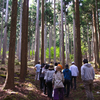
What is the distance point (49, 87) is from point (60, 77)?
1.50 meters

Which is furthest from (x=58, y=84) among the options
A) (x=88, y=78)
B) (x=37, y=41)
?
(x=37, y=41)

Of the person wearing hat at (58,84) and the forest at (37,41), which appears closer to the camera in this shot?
the person wearing hat at (58,84)

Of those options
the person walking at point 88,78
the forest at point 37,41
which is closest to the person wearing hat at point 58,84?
the person walking at point 88,78

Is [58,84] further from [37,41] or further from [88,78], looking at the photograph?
[37,41]

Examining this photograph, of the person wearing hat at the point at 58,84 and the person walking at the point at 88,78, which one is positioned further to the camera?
the person walking at the point at 88,78

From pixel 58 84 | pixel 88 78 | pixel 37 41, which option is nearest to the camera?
pixel 58 84

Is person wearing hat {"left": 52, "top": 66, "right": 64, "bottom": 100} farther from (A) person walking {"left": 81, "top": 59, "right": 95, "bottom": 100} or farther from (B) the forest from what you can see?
(B) the forest

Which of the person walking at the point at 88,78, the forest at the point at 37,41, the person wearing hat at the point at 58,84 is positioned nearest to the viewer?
the person wearing hat at the point at 58,84

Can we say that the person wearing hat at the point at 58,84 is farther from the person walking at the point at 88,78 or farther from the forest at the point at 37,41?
the forest at the point at 37,41

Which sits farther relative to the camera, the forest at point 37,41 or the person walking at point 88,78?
the forest at point 37,41

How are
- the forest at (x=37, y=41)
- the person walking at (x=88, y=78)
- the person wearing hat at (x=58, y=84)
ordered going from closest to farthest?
1. the person wearing hat at (x=58, y=84)
2. the person walking at (x=88, y=78)
3. the forest at (x=37, y=41)

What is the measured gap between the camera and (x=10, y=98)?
4844 mm

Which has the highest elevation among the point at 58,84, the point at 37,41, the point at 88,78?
the point at 37,41

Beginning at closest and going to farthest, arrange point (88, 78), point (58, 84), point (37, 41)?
point (58, 84), point (88, 78), point (37, 41)
